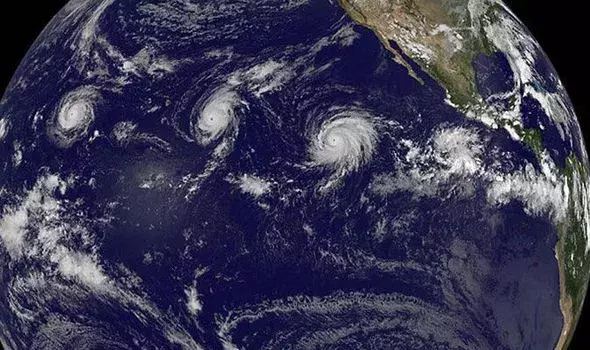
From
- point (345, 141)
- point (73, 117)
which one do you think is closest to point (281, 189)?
point (345, 141)

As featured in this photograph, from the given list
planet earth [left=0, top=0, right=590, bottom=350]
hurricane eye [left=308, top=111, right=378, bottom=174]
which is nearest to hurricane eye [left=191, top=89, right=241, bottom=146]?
planet earth [left=0, top=0, right=590, bottom=350]

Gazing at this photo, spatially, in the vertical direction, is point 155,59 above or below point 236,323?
above

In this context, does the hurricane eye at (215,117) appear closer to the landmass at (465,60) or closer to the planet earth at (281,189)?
the planet earth at (281,189)

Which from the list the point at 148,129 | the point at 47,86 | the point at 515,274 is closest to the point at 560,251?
the point at 515,274

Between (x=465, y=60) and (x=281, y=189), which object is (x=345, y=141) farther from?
(x=465, y=60)

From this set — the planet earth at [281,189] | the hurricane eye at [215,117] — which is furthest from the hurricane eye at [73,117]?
the hurricane eye at [215,117]

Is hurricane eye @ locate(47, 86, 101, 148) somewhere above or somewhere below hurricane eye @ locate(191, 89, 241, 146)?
above

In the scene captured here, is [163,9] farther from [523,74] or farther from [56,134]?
[523,74]

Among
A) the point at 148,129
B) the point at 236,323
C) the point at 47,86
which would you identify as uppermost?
the point at 47,86

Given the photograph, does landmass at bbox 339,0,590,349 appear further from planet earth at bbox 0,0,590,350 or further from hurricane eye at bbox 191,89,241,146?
hurricane eye at bbox 191,89,241,146
